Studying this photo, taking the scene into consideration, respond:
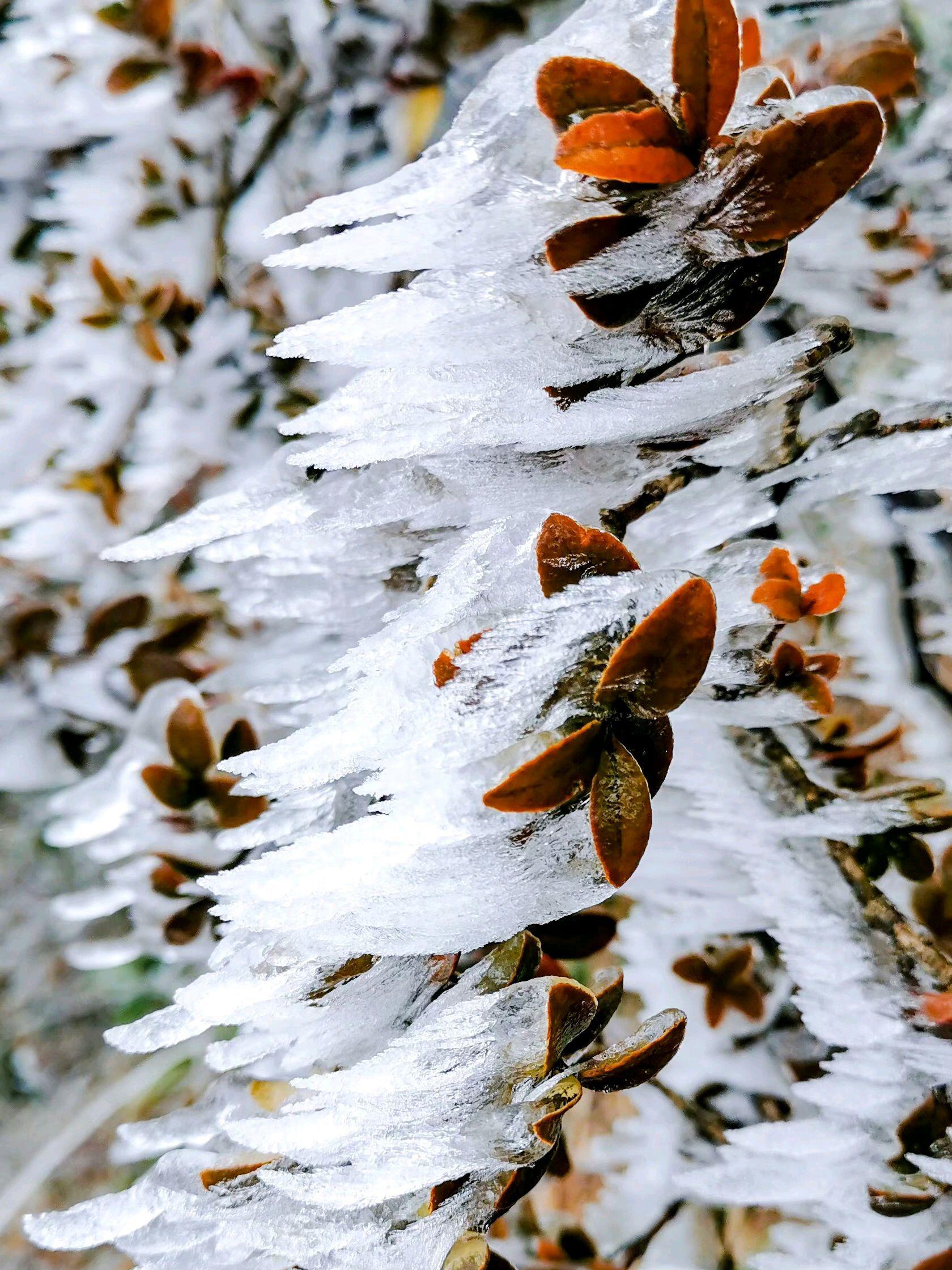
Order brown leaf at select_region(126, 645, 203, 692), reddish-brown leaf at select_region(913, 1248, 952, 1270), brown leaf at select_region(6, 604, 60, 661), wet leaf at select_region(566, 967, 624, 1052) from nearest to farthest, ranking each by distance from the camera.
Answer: wet leaf at select_region(566, 967, 624, 1052) < reddish-brown leaf at select_region(913, 1248, 952, 1270) < brown leaf at select_region(126, 645, 203, 692) < brown leaf at select_region(6, 604, 60, 661)

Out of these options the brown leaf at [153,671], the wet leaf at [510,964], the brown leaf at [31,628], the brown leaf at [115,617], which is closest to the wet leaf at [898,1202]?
the wet leaf at [510,964]

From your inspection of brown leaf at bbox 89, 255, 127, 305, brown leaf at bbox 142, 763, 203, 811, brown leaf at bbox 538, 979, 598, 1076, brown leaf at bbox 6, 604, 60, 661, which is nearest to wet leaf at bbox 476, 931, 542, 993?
brown leaf at bbox 538, 979, 598, 1076

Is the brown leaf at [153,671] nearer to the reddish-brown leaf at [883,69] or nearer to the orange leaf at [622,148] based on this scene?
the orange leaf at [622,148]

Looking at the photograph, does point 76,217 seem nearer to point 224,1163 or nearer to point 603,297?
point 603,297

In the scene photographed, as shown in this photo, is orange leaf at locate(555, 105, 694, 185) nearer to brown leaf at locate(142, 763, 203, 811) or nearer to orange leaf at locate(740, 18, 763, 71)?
orange leaf at locate(740, 18, 763, 71)

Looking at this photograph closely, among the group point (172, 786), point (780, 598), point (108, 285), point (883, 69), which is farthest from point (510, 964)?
point (108, 285)

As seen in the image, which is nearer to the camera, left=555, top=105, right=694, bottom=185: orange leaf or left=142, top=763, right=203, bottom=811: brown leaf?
left=555, top=105, right=694, bottom=185: orange leaf

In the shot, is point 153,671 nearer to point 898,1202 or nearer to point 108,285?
point 108,285
